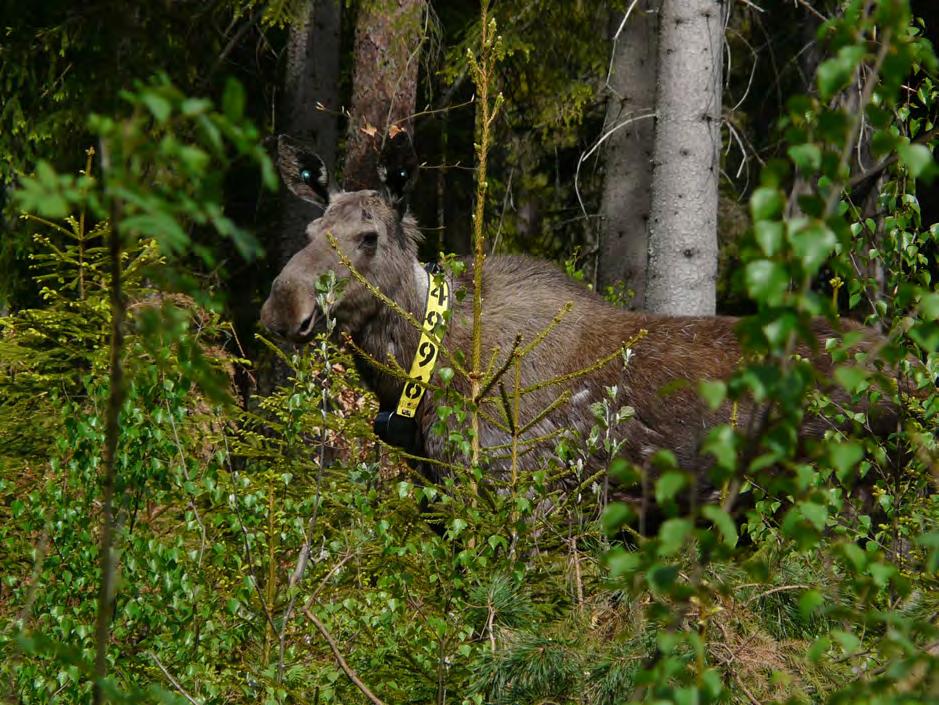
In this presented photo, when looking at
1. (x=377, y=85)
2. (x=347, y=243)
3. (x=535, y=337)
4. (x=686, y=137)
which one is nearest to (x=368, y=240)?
(x=347, y=243)

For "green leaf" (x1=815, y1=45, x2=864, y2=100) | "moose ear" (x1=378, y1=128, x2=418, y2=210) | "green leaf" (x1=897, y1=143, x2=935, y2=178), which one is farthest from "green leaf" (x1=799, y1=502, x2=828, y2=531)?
"moose ear" (x1=378, y1=128, x2=418, y2=210)

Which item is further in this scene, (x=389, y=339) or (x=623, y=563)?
(x=389, y=339)

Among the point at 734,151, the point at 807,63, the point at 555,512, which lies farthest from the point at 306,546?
the point at 734,151

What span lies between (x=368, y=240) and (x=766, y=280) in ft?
18.1

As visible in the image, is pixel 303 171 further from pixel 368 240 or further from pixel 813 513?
pixel 813 513

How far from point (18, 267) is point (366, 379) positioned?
22.9 feet

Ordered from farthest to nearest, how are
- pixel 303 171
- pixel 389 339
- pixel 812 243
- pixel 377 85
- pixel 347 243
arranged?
pixel 377 85
pixel 303 171
pixel 389 339
pixel 347 243
pixel 812 243

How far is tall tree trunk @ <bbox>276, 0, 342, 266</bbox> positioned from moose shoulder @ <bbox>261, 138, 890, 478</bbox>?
4.16 m

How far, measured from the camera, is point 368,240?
7520mm

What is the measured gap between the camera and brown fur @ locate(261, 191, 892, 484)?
289 inches

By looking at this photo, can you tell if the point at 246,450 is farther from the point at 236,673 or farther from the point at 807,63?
the point at 807,63

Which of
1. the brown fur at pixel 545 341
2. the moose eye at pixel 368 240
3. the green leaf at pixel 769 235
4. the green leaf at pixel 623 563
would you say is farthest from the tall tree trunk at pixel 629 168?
the green leaf at pixel 769 235

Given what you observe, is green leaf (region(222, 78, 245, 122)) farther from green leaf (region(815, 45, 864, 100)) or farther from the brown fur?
the brown fur

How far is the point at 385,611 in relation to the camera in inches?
178
